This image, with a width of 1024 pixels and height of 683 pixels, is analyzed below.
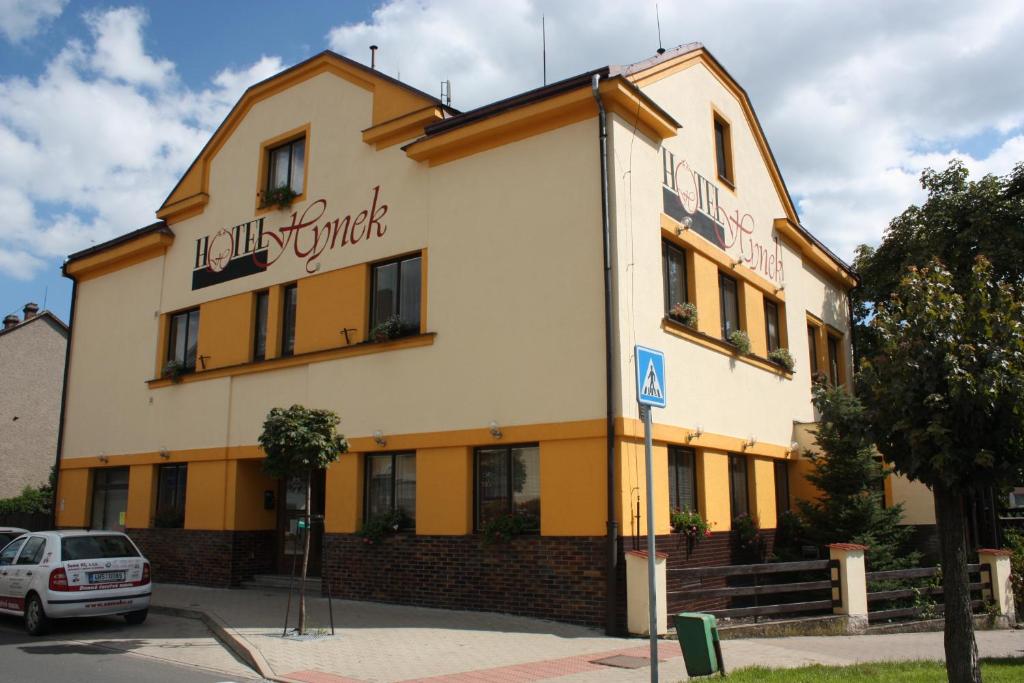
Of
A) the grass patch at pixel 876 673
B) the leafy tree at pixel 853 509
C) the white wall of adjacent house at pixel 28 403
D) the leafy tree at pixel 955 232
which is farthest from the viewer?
the white wall of adjacent house at pixel 28 403

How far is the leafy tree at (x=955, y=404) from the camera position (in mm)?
7855

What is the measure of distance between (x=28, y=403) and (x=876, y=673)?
1399 inches

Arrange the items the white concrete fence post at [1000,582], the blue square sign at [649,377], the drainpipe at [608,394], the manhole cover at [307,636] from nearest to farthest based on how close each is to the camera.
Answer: the blue square sign at [649,377] → the manhole cover at [307,636] → the drainpipe at [608,394] → the white concrete fence post at [1000,582]

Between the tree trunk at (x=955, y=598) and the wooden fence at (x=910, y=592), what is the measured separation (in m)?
5.87

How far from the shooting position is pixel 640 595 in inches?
473

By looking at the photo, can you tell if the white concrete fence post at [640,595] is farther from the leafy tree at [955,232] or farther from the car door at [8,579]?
the leafy tree at [955,232]

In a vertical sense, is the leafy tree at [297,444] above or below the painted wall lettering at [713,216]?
below

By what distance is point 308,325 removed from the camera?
57.4 feet

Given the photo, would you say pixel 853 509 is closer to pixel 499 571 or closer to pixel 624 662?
pixel 499 571

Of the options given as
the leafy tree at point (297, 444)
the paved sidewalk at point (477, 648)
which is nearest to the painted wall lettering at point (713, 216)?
the leafy tree at point (297, 444)

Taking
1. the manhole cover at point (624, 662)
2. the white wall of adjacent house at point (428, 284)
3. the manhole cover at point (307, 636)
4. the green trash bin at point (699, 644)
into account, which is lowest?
the manhole cover at point (624, 662)

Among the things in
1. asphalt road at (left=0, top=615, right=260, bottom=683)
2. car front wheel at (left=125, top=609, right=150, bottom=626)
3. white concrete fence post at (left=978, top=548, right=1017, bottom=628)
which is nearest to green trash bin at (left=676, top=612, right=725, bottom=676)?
asphalt road at (left=0, top=615, right=260, bottom=683)

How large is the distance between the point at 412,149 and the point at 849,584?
10194 mm

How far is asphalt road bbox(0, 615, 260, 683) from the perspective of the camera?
954cm
